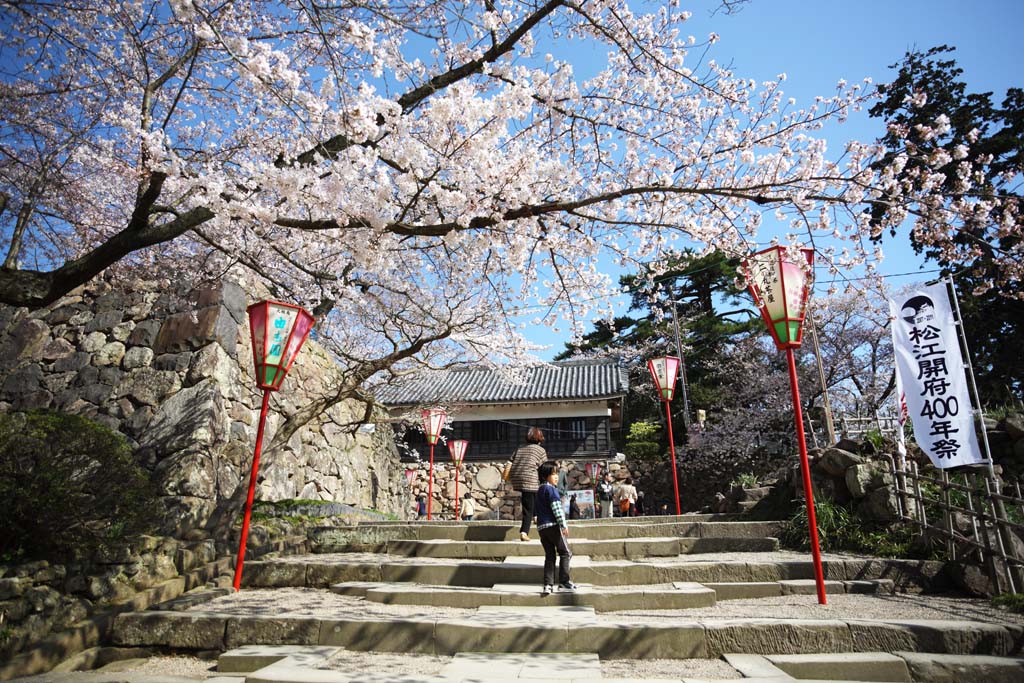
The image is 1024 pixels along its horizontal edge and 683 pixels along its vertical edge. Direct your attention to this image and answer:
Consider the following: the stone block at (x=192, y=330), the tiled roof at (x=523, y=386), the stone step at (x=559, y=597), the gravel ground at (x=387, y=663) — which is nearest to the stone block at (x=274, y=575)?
the stone step at (x=559, y=597)

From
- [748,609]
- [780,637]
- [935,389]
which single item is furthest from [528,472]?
[935,389]

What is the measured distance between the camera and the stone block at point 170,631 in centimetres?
413

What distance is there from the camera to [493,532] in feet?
23.8

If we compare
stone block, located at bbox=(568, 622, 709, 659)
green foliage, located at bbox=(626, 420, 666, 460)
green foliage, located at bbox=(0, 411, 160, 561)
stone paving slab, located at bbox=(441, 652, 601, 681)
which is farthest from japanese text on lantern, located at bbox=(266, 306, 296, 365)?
green foliage, located at bbox=(626, 420, 666, 460)

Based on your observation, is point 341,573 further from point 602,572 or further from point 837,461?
point 837,461

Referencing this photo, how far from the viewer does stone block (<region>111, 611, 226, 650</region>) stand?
13.6ft

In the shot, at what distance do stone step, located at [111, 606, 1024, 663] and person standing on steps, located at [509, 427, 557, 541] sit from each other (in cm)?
214

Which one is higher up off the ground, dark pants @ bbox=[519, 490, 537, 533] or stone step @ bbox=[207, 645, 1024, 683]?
dark pants @ bbox=[519, 490, 537, 533]

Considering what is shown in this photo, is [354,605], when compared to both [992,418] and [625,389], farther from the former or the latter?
[625,389]

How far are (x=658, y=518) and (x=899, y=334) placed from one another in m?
4.41

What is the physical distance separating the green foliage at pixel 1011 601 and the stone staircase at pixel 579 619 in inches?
27.2

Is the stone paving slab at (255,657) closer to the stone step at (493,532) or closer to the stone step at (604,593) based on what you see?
the stone step at (604,593)

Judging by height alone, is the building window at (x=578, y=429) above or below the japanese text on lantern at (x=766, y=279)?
below

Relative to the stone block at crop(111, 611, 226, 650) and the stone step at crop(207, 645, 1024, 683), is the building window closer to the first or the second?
the stone step at crop(207, 645, 1024, 683)
